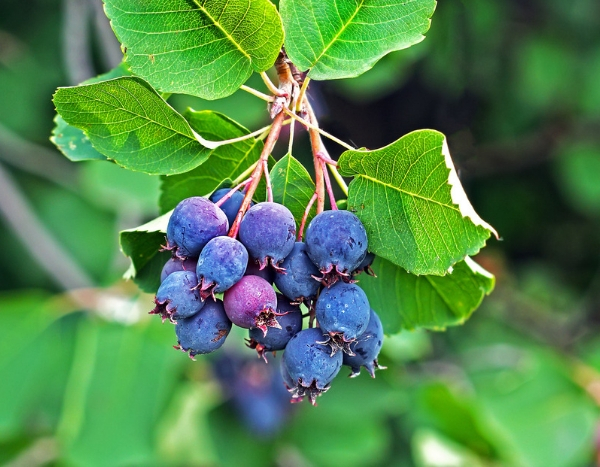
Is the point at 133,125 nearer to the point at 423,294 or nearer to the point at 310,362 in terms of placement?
the point at 310,362

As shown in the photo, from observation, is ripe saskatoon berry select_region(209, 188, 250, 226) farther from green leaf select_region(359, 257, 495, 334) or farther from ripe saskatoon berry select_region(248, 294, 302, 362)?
green leaf select_region(359, 257, 495, 334)

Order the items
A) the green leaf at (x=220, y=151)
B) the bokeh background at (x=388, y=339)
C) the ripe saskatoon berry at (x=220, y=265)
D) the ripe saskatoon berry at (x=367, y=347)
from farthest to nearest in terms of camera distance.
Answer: the bokeh background at (x=388, y=339) → the green leaf at (x=220, y=151) → the ripe saskatoon berry at (x=367, y=347) → the ripe saskatoon berry at (x=220, y=265)

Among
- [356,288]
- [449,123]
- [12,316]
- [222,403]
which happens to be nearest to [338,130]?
[449,123]

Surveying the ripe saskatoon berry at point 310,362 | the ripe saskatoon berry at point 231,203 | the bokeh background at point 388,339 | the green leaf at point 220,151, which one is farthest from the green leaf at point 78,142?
the bokeh background at point 388,339

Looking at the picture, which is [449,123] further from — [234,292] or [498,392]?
[234,292]

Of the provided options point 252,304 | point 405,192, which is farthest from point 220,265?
point 405,192

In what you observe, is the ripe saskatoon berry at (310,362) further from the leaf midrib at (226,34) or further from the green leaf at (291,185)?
the leaf midrib at (226,34)
